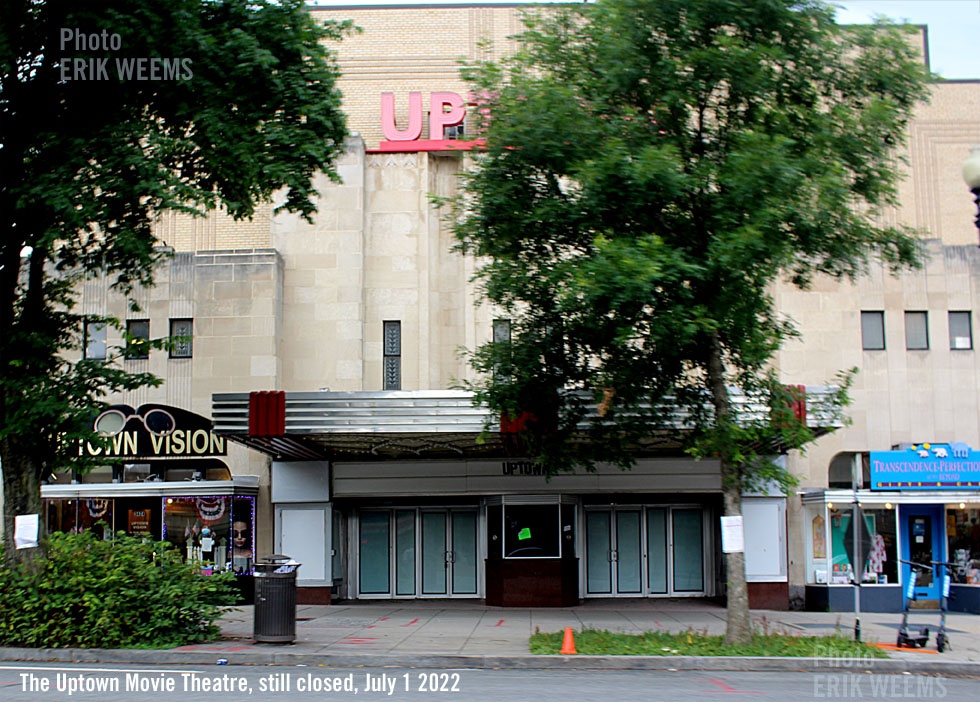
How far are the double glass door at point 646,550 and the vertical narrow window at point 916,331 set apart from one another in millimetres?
6716

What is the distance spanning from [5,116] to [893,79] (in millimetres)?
14043

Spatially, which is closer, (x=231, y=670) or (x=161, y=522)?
(x=231, y=670)

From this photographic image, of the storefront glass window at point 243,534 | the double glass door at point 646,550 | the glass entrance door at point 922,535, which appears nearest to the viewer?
the storefront glass window at point 243,534

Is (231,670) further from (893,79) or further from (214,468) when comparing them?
(893,79)

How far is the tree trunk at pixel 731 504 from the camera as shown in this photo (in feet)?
50.0

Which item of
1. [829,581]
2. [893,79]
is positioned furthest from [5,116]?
[829,581]

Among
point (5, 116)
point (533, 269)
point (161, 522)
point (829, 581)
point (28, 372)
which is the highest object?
point (5, 116)

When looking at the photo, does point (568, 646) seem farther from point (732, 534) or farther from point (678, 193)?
point (678, 193)

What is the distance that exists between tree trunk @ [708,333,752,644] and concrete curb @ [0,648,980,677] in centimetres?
90

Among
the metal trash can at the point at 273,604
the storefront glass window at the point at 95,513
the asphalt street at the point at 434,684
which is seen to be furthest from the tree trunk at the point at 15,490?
the storefront glass window at the point at 95,513

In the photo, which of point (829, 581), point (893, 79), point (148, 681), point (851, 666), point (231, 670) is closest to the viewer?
point (148, 681)

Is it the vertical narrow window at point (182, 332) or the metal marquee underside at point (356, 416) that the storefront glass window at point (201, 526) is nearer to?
the vertical narrow window at point (182, 332)

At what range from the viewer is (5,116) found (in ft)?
51.4

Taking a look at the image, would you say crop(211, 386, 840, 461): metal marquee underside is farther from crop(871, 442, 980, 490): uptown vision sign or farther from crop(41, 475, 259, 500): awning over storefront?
crop(871, 442, 980, 490): uptown vision sign
